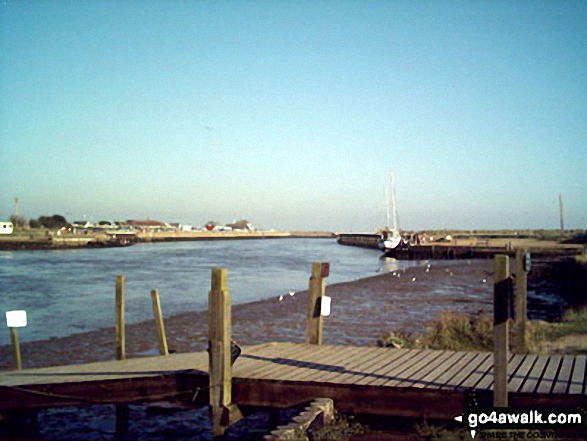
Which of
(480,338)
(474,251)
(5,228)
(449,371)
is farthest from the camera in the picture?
(5,228)

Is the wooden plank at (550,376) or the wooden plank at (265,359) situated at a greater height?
the wooden plank at (550,376)

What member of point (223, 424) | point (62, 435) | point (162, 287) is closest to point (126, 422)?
point (62, 435)

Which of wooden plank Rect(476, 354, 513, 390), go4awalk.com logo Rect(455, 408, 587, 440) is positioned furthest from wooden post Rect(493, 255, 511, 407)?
wooden plank Rect(476, 354, 513, 390)

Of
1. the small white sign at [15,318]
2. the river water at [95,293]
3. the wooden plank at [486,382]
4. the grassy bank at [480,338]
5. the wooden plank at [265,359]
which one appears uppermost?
the small white sign at [15,318]

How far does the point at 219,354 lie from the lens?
908 centimetres

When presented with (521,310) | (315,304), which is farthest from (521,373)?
(315,304)

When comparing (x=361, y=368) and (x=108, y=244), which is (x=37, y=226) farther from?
(x=361, y=368)

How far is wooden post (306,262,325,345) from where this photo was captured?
11695mm

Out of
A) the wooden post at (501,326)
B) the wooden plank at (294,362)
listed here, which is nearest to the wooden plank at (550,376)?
the wooden post at (501,326)

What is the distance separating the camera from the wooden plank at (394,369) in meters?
8.80

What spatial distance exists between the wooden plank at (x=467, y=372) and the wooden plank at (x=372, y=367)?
1141mm

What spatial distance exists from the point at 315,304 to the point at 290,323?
37.1 ft

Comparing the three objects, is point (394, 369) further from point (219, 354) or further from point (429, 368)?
point (219, 354)

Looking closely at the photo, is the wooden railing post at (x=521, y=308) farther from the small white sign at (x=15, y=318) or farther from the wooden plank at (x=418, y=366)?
the small white sign at (x=15, y=318)
